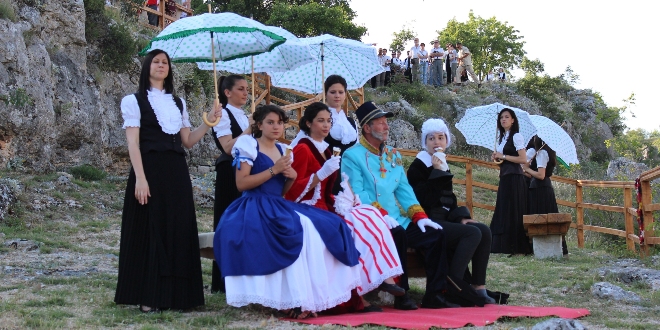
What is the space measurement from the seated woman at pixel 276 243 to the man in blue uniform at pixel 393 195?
57 cm

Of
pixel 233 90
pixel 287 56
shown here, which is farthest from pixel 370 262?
pixel 287 56

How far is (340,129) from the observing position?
6301mm

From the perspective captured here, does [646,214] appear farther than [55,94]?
No

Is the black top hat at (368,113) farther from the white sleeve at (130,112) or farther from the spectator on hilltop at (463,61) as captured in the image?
the spectator on hilltop at (463,61)

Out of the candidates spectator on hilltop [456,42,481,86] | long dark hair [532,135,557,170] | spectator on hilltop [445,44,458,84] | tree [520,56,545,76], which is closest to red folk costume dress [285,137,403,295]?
long dark hair [532,135,557,170]

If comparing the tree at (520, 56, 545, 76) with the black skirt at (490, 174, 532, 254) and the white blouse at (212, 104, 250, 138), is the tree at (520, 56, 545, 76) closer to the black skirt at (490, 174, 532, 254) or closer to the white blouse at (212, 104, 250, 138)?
the black skirt at (490, 174, 532, 254)

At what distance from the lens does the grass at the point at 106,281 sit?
493 cm

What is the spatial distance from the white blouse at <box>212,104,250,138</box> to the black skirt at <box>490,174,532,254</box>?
4.50 meters

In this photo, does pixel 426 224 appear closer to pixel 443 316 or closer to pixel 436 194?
pixel 436 194

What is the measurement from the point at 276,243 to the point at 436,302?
1.40 m

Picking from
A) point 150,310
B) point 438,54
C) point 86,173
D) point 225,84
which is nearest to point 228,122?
point 225,84

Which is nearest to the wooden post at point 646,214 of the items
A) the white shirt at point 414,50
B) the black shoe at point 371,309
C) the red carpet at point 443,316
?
the red carpet at point 443,316

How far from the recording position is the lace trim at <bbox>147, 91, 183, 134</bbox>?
534 cm

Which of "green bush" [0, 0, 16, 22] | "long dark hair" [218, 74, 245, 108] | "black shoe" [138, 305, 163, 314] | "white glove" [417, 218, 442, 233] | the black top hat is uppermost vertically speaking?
"green bush" [0, 0, 16, 22]
